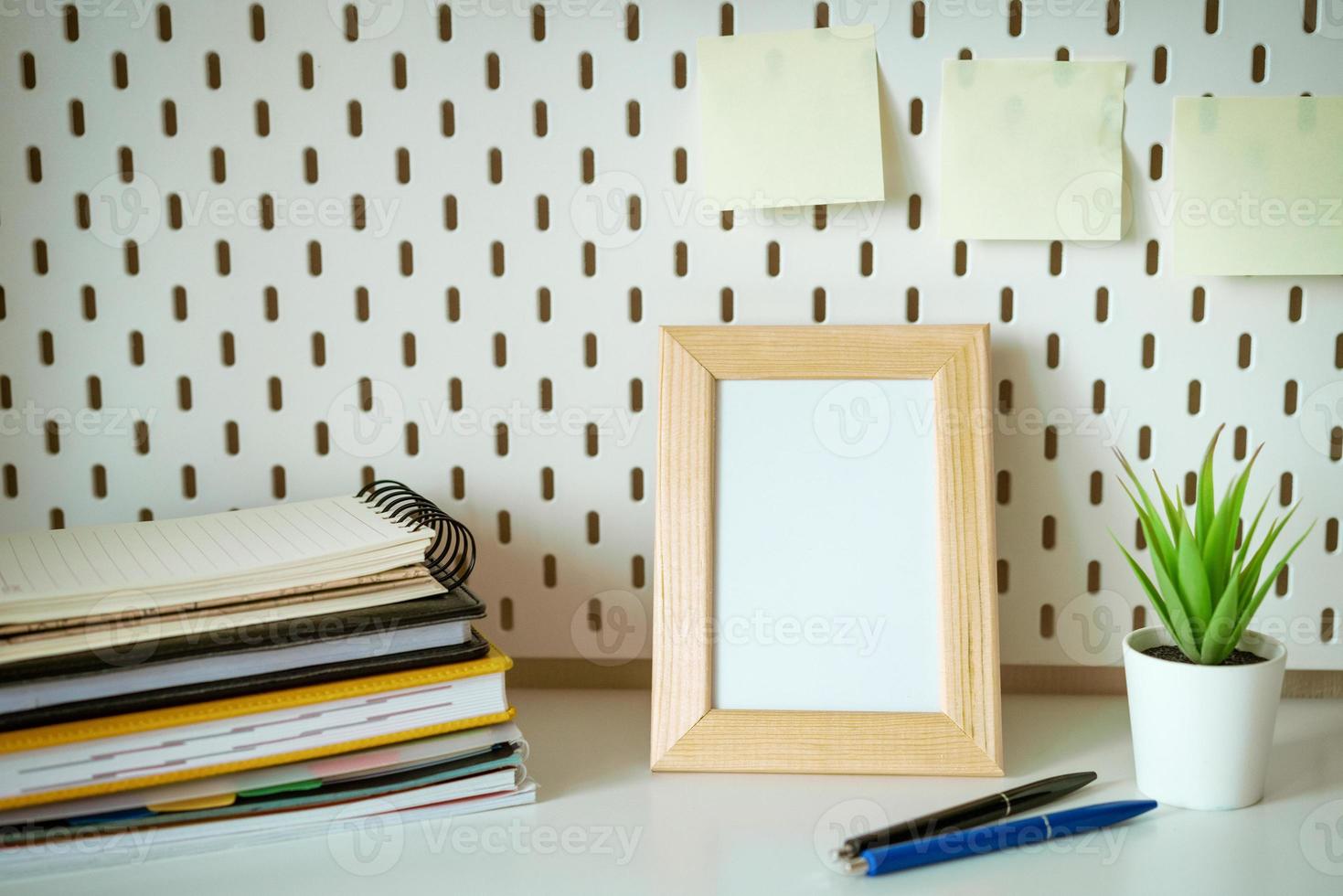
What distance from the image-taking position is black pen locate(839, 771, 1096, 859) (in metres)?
0.62

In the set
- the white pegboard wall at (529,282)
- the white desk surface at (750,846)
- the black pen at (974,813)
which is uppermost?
the white pegboard wall at (529,282)

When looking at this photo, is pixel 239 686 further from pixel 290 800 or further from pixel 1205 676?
pixel 1205 676

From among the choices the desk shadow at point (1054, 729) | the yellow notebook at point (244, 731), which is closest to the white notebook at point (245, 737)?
the yellow notebook at point (244, 731)

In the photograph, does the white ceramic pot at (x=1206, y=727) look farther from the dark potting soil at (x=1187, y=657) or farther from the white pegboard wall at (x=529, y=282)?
the white pegboard wall at (x=529, y=282)

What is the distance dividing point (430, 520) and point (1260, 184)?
0.65 meters

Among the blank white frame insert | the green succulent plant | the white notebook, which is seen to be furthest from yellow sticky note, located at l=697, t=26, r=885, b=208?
the white notebook

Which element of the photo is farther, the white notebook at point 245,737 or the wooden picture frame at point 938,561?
the wooden picture frame at point 938,561

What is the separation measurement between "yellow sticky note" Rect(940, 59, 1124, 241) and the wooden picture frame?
0.35 ft

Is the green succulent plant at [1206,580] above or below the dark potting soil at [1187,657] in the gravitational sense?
above

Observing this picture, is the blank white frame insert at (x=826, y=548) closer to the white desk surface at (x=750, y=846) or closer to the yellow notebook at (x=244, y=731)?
the white desk surface at (x=750, y=846)

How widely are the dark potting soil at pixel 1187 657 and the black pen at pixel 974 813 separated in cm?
9

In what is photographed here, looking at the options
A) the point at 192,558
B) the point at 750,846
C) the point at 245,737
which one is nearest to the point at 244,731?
the point at 245,737

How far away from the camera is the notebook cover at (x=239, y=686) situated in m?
0.61

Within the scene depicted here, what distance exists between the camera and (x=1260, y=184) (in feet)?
2.69
